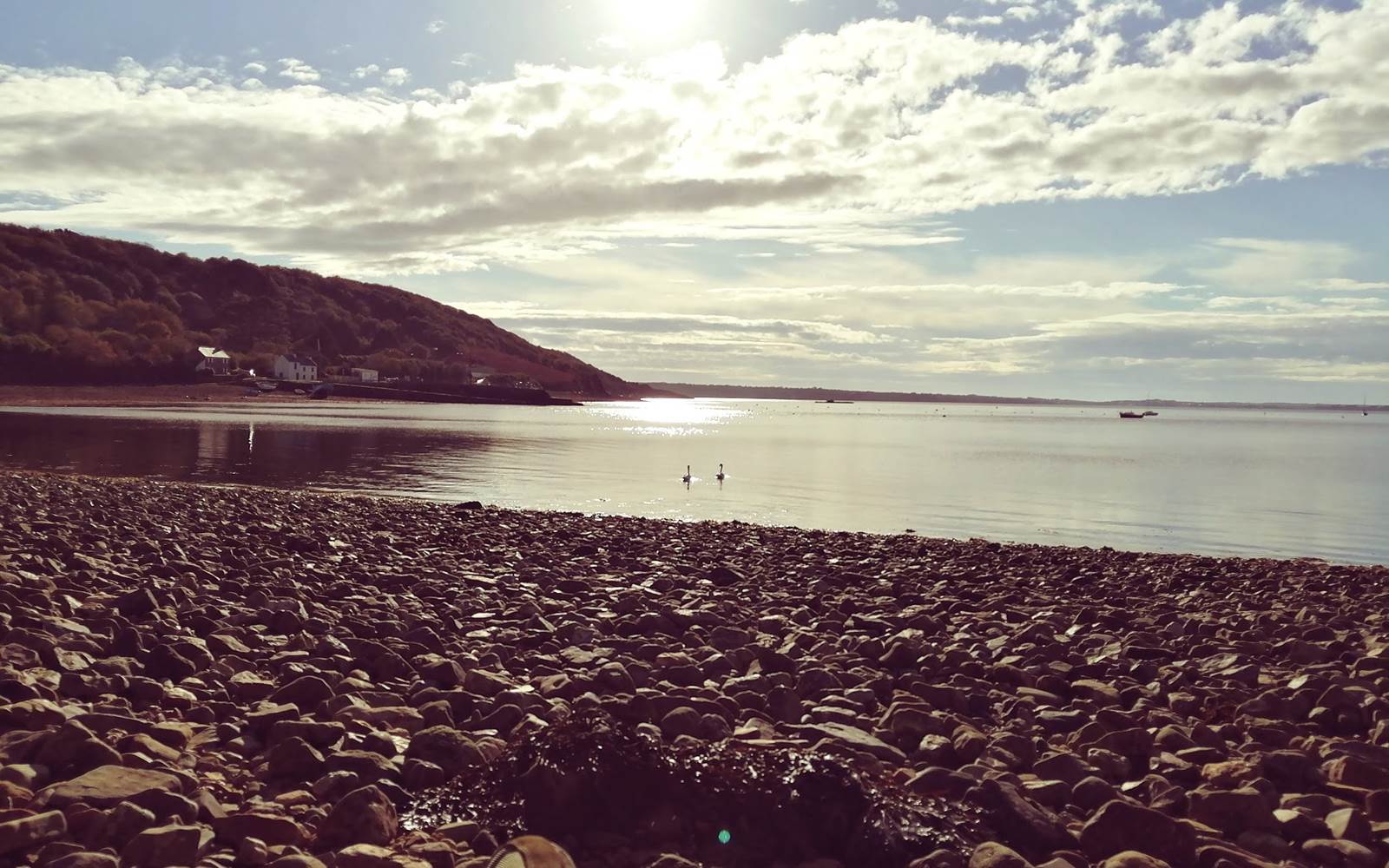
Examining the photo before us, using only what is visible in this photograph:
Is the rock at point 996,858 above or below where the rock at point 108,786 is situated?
above

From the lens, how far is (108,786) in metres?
4.74

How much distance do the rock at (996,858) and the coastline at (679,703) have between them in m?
0.02

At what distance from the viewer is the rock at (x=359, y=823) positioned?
4719 mm

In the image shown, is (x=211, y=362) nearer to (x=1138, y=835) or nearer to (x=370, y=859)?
(x=370, y=859)

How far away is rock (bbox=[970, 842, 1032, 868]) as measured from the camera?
172 inches

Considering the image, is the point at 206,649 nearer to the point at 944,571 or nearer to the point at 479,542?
the point at 479,542

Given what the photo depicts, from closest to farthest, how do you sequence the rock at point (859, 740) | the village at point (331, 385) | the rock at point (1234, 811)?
the rock at point (1234, 811) < the rock at point (859, 740) < the village at point (331, 385)

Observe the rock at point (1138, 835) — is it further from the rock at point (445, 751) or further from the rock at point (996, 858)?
the rock at point (445, 751)

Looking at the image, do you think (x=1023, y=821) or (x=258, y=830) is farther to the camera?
(x=1023, y=821)

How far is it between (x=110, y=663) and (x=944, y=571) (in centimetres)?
1204

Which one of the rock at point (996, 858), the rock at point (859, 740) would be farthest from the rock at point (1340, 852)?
the rock at point (859, 740)

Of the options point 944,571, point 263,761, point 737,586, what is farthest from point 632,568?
point 263,761

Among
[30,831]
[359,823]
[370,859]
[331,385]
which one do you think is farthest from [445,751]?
[331,385]

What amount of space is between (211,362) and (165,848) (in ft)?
593
